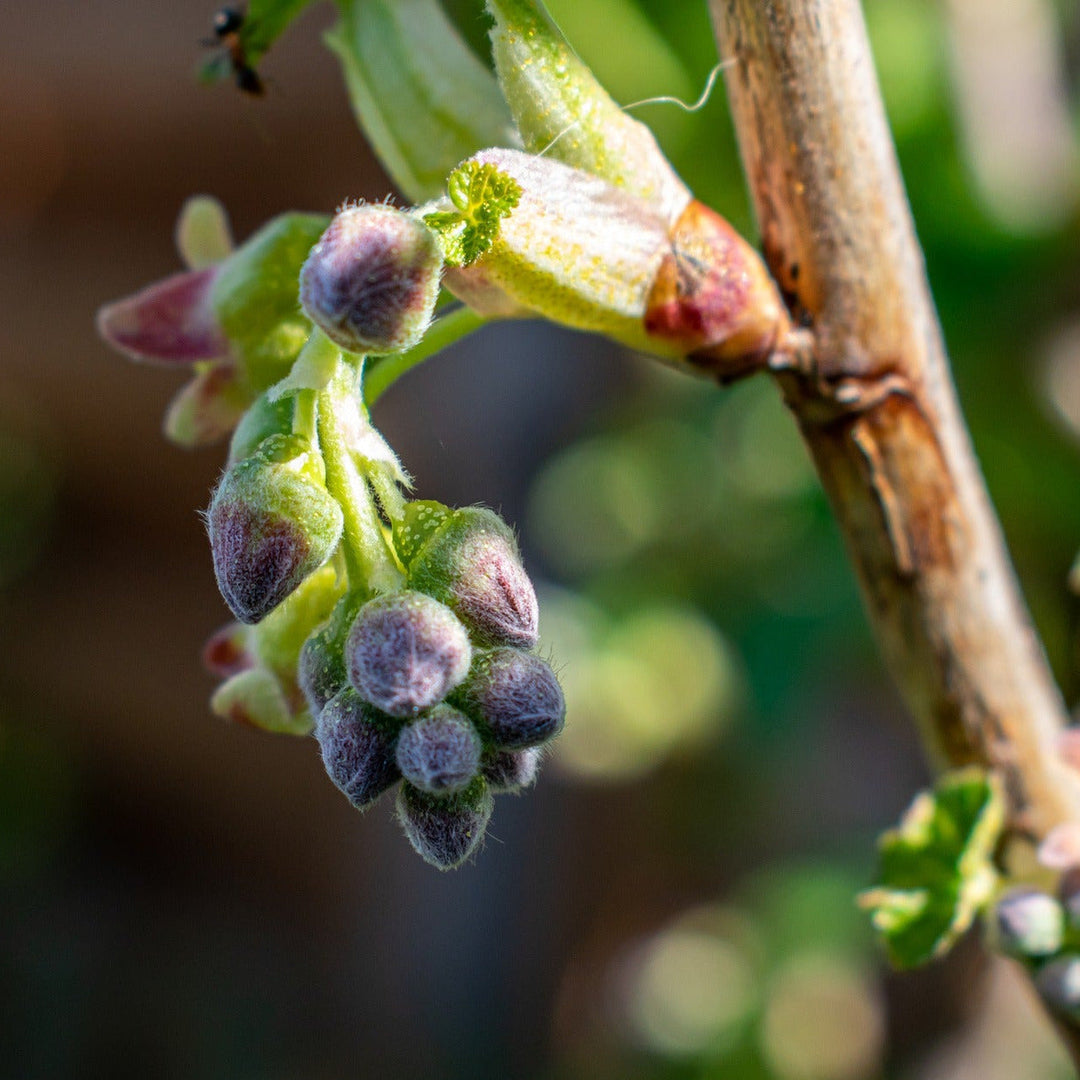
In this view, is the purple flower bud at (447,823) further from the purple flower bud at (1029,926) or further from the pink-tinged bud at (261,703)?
the purple flower bud at (1029,926)

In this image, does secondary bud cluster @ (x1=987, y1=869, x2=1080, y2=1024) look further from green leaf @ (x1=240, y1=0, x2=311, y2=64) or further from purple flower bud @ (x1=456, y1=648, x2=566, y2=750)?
green leaf @ (x1=240, y1=0, x2=311, y2=64)

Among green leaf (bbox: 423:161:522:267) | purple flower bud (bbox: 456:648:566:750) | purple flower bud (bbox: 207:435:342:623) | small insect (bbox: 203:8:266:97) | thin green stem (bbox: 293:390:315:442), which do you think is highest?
small insect (bbox: 203:8:266:97)

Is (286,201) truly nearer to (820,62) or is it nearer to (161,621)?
(161,621)

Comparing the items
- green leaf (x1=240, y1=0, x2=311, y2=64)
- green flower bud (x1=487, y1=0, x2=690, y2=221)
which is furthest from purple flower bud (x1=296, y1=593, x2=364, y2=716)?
green leaf (x1=240, y1=0, x2=311, y2=64)

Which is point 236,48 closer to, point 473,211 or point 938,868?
point 473,211

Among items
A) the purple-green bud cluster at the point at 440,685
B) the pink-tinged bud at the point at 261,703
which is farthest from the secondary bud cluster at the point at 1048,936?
the pink-tinged bud at the point at 261,703

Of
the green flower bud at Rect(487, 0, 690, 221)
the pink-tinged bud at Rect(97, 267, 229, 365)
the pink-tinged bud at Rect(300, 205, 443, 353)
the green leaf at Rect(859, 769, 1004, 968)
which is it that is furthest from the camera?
the green leaf at Rect(859, 769, 1004, 968)
